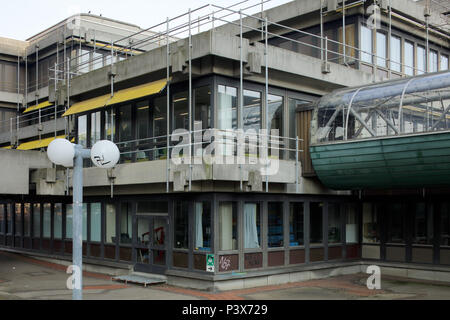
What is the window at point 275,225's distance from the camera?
61.8ft

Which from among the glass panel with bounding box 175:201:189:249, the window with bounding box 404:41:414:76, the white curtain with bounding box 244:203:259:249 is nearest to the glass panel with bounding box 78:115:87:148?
the glass panel with bounding box 175:201:189:249

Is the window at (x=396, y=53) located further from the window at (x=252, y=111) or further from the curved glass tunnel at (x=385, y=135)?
the window at (x=252, y=111)

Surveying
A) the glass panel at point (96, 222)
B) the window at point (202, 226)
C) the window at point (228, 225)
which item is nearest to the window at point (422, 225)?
the window at point (228, 225)

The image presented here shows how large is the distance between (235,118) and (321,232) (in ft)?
19.8

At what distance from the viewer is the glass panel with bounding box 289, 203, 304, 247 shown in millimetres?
19578

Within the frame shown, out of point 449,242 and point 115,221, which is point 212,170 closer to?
point 115,221

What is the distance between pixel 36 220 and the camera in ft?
89.8

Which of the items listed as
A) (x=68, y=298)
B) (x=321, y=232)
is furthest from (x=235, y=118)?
(x=68, y=298)

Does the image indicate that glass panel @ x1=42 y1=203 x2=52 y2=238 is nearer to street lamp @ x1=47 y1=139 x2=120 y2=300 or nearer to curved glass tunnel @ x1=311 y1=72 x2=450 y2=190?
curved glass tunnel @ x1=311 y1=72 x2=450 y2=190

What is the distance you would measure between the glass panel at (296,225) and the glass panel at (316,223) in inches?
21.2

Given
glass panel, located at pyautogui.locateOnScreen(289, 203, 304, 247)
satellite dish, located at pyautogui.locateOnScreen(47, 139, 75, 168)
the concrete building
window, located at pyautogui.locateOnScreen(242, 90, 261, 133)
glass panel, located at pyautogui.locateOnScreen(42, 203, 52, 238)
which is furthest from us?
glass panel, located at pyautogui.locateOnScreen(42, 203, 52, 238)

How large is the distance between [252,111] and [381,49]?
926 centimetres

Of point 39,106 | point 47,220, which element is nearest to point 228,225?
point 47,220

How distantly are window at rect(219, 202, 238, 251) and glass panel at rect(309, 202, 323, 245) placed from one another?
3849mm
